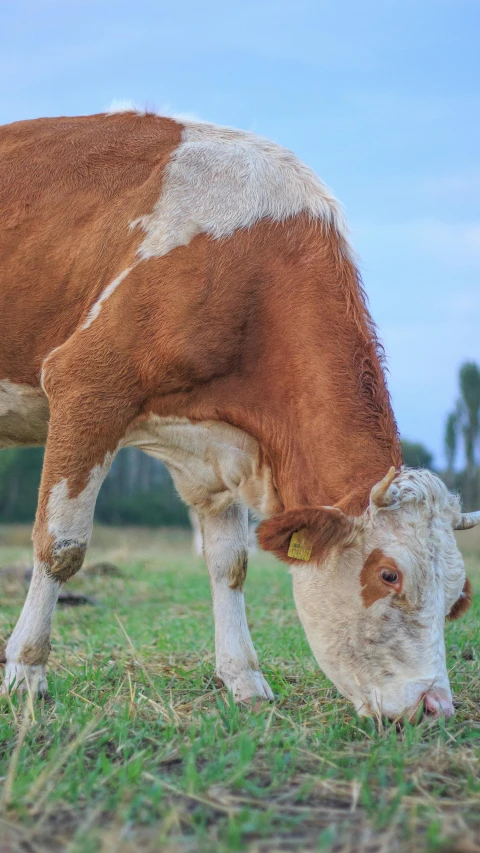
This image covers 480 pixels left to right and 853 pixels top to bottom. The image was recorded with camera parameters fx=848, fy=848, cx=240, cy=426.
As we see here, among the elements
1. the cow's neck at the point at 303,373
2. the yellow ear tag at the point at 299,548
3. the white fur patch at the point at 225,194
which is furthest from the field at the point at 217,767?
the white fur patch at the point at 225,194

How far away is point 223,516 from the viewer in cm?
494

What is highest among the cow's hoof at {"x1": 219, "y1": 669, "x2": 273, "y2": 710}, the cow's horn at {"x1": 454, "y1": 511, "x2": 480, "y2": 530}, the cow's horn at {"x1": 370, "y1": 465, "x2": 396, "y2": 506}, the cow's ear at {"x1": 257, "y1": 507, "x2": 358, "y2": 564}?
the cow's horn at {"x1": 370, "y1": 465, "x2": 396, "y2": 506}

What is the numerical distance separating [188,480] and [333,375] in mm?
1107

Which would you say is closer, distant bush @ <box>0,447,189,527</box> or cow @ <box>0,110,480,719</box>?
cow @ <box>0,110,480,719</box>

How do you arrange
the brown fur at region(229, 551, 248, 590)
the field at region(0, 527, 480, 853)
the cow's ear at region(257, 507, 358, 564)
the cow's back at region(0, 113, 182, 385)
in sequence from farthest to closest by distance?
the brown fur at region(229, 551, 248, 590), the cow's back at region(0, 113, 182, 385), the cow's ear at region(257, 507, 358, 564), the field at region(0, 527, 480, 853)

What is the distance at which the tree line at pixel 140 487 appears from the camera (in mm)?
40156

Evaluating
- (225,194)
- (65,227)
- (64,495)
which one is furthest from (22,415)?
(225,194)

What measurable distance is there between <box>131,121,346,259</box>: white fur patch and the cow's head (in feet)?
5.06

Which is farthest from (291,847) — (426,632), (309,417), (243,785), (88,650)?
(88,650)

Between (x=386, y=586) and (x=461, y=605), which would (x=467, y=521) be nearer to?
(x=461, y=605)

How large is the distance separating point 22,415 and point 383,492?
221 centimetres

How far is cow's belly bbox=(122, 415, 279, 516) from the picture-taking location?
4348 mm

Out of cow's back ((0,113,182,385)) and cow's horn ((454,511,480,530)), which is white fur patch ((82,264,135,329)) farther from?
cow's horn ((454,511,480,530))

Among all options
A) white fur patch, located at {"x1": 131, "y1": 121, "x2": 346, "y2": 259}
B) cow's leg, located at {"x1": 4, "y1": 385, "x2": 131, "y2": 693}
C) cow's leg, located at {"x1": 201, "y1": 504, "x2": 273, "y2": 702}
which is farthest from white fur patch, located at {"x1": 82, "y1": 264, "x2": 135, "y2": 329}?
cow's leg, located at {"x1": 201, "y1": 504, "x2": 273, "y2": 702}
